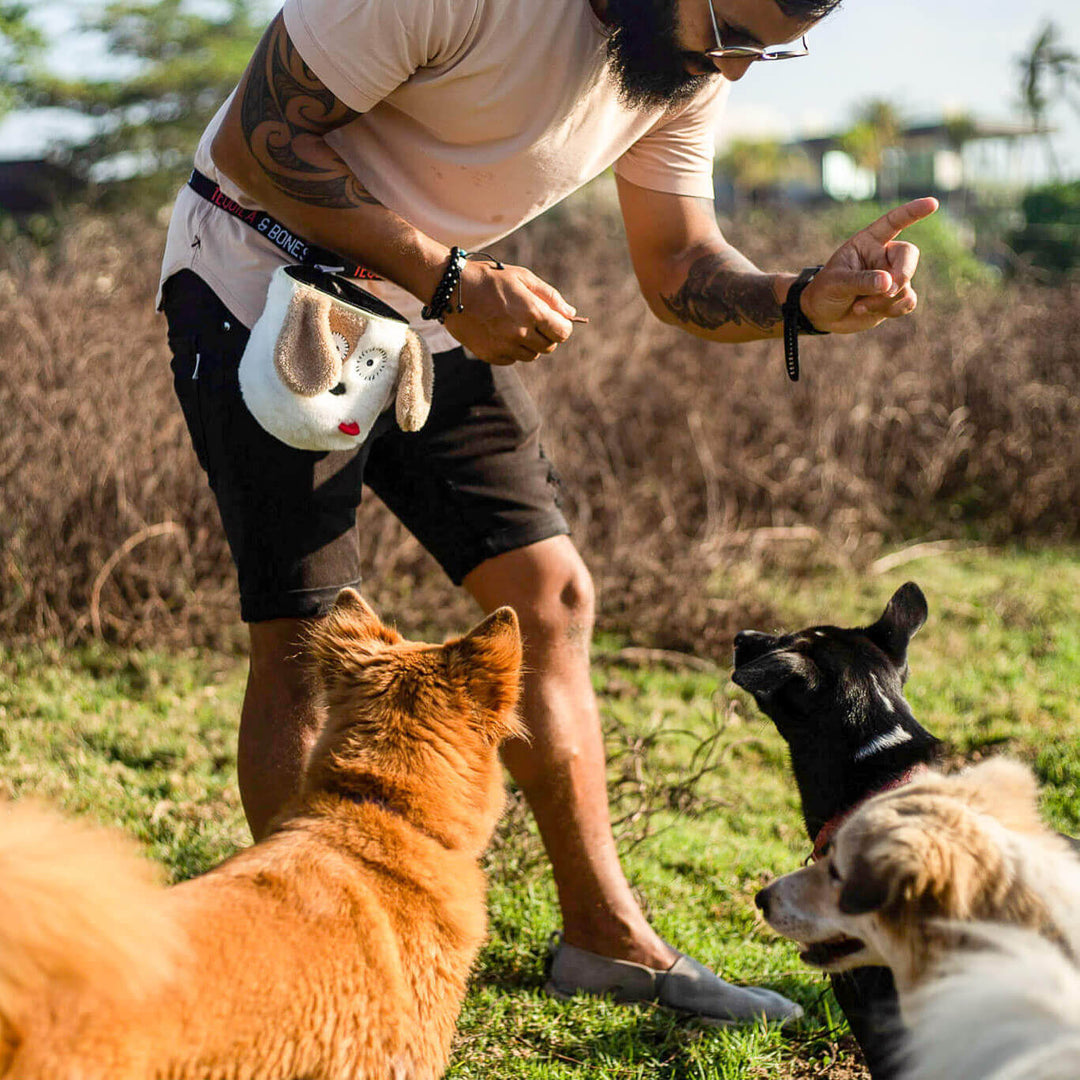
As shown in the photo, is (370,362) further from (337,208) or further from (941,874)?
(941,874)

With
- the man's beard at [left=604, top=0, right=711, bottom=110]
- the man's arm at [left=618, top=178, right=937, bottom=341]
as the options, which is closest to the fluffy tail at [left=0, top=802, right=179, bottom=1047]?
the man's beard at [left=604, top=0, right=711, bottom=110]

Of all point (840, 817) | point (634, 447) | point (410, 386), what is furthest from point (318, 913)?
point (634, 447)

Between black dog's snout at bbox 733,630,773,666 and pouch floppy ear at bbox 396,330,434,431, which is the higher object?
pouch floppy ear at bbox 396,330,434,431

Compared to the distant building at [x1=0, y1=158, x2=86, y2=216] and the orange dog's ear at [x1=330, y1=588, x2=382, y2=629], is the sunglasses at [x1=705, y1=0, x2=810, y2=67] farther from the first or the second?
the distant building at [x1=0, y1=158, x2=86, y2=216]

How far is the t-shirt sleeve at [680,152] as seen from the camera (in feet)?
10.1

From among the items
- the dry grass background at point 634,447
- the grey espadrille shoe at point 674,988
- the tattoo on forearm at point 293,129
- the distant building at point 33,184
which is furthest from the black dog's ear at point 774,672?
the distant building at point 33,184

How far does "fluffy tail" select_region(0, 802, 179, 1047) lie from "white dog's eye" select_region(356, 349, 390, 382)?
123 cm

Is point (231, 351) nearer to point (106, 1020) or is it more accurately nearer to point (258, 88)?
point (258, 88)

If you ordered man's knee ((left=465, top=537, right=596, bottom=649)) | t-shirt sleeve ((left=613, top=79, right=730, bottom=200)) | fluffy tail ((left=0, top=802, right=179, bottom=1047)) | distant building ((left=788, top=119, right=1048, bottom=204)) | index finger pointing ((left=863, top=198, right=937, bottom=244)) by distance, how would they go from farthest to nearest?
distant building ((left=788, top=119, right=1048, bottom=204)) → t-shirt sleeve ((left=613, top=79, right=730, bottom=200)) → man's knee ((left=465, top=537, right=596, bottom=649)) → index finger pointing ((left=863, top=198, right=937, bottom=244)) → fluffy tail ((left=0, top=802, right=179, bottom=1047))

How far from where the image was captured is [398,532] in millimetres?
6145

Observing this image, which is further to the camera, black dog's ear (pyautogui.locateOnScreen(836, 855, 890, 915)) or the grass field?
the grass field

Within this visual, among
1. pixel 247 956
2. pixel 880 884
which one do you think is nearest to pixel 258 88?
pixel 247 956

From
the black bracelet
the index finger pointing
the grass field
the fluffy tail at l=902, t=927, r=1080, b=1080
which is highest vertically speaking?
the black bracelet

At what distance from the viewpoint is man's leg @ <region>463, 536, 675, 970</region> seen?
9.79 feet
